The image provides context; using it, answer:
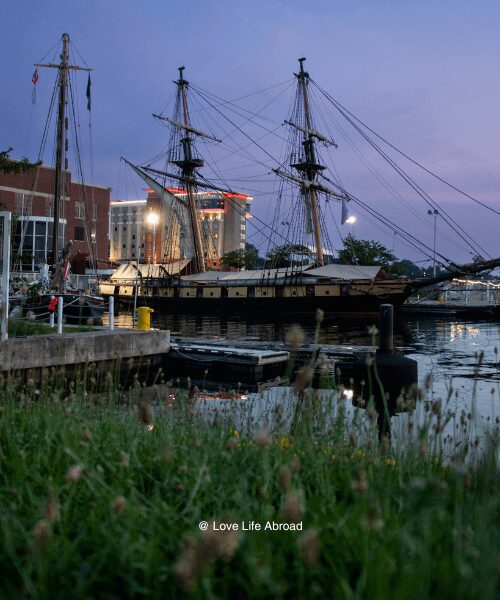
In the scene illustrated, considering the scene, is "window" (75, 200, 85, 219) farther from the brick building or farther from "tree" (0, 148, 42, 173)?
"tree" (0, 148, 42, 173)

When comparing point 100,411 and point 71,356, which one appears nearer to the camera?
point 100,411

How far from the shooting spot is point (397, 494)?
325 cm

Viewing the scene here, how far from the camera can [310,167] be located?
5578 centimetres

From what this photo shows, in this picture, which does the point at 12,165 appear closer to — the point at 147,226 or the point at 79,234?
the point at 79,234

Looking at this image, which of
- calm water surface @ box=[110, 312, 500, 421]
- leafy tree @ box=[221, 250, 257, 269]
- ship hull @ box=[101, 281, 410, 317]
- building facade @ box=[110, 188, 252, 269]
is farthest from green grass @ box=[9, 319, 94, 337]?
building facade @ box=[110, 188, 252, 269]

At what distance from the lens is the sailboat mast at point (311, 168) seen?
5338 cm

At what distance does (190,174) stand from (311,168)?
1256 centimetres

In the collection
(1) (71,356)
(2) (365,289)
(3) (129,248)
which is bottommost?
(1) (71,356)

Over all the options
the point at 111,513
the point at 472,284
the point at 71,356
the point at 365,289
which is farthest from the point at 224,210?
the point at 111,513

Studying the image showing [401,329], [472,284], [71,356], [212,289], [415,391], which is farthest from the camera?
[472,284]

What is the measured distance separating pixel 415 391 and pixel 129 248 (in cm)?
18754

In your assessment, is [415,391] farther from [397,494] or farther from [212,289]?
[212,289]

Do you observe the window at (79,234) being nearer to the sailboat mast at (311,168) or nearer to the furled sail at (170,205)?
the furled sail at (170,205)

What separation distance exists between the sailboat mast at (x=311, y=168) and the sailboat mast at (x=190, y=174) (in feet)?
36.0
